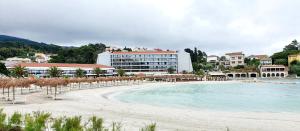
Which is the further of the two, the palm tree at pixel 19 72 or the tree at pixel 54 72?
the tree at pixel 54 72

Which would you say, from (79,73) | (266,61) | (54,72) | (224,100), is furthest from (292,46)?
(224,100)

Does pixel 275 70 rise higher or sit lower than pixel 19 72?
higher

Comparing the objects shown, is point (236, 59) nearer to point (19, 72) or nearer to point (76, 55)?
point (76, 55)

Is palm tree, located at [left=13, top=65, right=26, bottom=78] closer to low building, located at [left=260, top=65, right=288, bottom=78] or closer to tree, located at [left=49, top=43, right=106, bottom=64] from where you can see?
tree, located at [left=49, top=43, right=106, bottom=64]

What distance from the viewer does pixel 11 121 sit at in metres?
10.3

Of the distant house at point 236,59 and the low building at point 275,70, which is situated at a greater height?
the distant house at point 236,59

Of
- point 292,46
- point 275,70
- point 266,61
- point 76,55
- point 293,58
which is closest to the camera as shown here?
point 275,70

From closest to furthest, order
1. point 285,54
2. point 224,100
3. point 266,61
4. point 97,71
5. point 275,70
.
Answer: point 224,100
point 97,71
point 275,70
point 285,54
point 266,61

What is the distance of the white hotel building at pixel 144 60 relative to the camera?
386 ft

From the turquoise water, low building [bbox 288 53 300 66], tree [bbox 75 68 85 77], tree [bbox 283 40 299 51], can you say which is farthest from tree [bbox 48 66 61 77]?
tree [bbox 283 40 299 51]

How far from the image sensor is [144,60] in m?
118

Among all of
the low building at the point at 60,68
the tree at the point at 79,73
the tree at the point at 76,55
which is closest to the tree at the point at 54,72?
the low building at the point at 60,68

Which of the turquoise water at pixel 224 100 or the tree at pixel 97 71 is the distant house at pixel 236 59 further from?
the turquoise water at pixel 224 100

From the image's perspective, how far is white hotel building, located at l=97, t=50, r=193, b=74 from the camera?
118 metres
